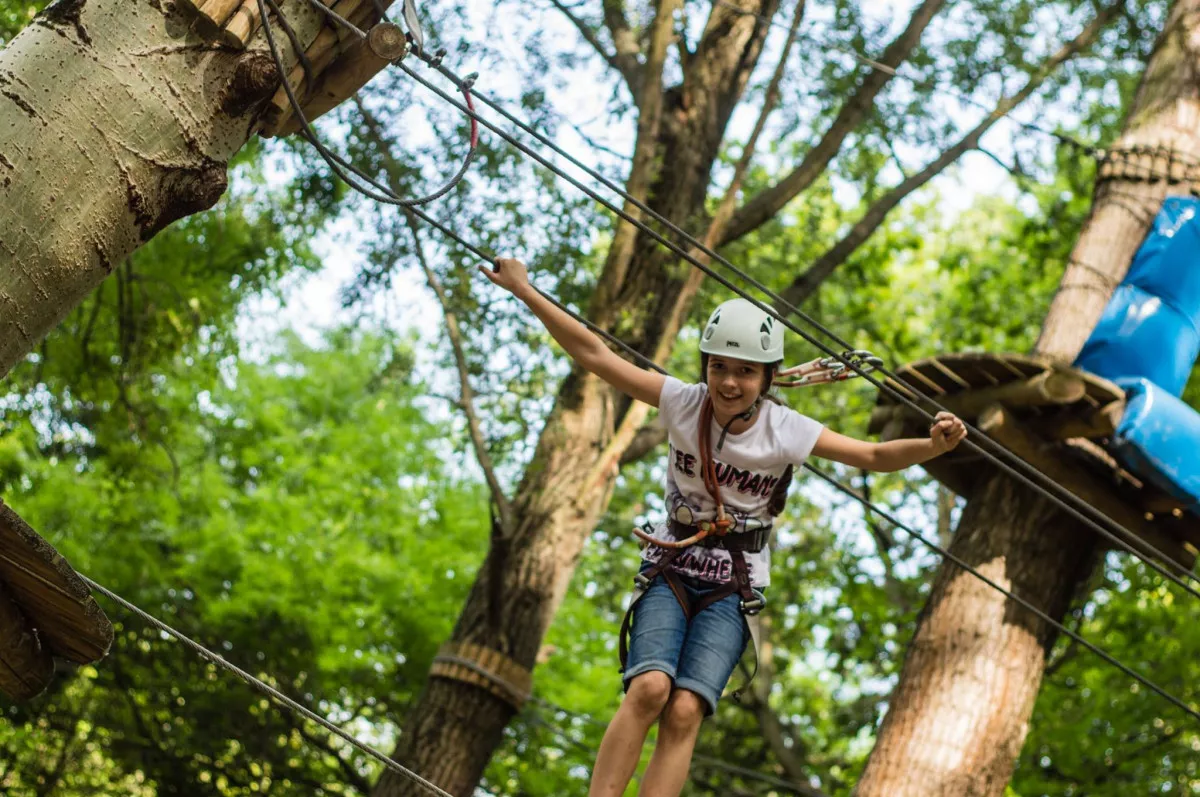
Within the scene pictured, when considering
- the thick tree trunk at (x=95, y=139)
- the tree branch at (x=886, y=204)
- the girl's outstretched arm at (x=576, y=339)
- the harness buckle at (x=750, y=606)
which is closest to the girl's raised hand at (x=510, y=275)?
the girl's outstretched arm at (x=576, y=339)

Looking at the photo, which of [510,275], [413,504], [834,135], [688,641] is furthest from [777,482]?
[413,504]

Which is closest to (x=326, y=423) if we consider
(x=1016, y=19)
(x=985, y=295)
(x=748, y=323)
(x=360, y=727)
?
(x=360, y=727)

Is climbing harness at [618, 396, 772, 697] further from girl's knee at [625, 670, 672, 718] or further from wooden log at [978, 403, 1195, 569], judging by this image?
wooden log at [978, 403, 1195, 569]

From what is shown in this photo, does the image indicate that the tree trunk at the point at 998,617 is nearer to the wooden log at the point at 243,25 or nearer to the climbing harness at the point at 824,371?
the climbing harness at the point at 824,371

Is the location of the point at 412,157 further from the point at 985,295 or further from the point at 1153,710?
the point at 985,295

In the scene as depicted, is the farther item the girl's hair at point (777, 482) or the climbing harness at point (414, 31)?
the girl's hair at point (777, 482)

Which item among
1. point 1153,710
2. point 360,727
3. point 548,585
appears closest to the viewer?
point 548,585

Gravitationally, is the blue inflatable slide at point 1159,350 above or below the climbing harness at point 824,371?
above

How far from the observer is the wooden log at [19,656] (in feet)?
10.4

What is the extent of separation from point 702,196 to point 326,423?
8.17 m

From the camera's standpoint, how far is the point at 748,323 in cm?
371

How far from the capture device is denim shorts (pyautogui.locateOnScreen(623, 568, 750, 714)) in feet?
11.8

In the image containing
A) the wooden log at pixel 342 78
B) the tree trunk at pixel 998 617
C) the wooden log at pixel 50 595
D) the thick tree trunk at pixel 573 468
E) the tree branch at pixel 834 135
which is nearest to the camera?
the wooden log at pixel 50 595

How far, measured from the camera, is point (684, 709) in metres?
Answer: 3.57
